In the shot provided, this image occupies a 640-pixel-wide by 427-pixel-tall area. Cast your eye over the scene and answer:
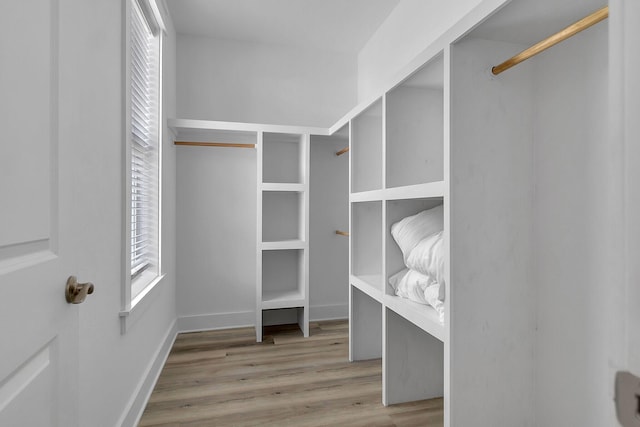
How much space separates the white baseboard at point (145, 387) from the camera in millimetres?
1488

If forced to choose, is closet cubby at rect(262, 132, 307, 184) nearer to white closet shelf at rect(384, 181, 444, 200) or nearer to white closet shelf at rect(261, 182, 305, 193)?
white closet shelf at rect(261, 182, 305, 193)

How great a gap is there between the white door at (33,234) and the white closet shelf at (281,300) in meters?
1.74

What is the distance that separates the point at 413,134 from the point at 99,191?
1402 millimetres

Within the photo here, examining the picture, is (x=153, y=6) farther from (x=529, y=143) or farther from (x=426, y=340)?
(x=426, y=340)

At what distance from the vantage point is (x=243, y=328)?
2.88 metres

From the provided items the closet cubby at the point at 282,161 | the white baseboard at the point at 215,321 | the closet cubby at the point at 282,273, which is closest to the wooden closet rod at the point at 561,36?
the closet cubby at the point at 282,161

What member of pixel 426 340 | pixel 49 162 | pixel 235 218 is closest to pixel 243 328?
pixel 235 218

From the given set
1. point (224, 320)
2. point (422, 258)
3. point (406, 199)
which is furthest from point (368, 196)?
point (224, 320)

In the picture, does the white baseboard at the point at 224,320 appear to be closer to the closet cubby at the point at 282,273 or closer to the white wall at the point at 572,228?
the closet cubby at the point at 282,273

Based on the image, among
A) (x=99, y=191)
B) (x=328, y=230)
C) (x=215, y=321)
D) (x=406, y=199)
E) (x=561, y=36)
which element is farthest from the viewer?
(x=328, y=230)

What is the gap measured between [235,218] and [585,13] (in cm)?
250

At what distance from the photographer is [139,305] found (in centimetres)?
161

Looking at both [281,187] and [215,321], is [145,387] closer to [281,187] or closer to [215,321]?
[215,321]

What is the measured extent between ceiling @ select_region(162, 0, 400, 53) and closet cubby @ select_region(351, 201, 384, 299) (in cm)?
148
